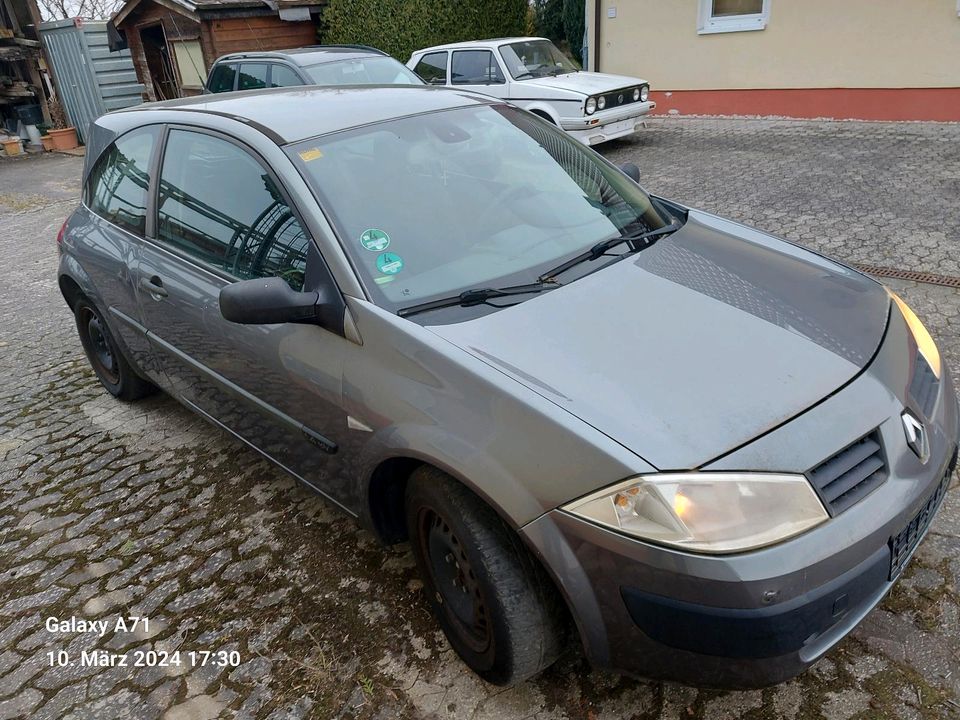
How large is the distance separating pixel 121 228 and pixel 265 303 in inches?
69.3

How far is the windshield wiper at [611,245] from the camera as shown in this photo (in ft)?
7.99

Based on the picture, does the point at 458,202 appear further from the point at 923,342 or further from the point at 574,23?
the point at 574,23

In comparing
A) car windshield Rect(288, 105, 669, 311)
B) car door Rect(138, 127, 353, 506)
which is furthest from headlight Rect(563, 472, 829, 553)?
car door Rect(138, 127, 353, 506)

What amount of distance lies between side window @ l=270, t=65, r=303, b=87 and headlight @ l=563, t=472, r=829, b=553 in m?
7.83

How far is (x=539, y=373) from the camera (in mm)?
1937

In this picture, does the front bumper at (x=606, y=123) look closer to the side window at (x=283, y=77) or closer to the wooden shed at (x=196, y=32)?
the side window at (x=283, y=77)

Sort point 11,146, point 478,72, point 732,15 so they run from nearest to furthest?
point 478,72
point 732,15
point 11,146

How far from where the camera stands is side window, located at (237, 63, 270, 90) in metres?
8.79

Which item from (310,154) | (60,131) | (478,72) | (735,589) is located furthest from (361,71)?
(60,131)

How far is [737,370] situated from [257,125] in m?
2.00

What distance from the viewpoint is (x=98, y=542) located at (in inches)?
122

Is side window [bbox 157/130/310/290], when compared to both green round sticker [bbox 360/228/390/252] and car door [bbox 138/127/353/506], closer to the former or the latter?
car door [bbox 138/127/353/506]

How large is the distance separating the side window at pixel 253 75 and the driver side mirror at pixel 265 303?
7.50 meters

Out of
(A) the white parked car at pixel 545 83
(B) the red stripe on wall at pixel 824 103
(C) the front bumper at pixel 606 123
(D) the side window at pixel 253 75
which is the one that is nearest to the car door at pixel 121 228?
(D) the side window at pixel 253 75
